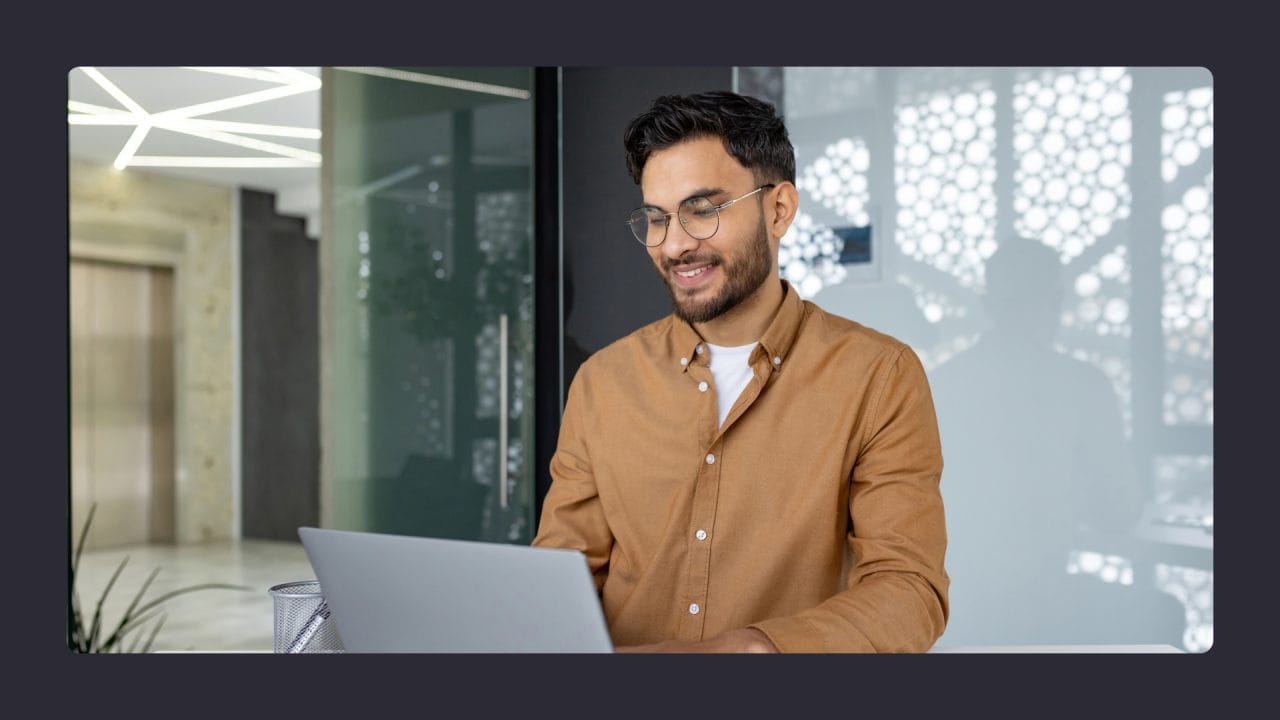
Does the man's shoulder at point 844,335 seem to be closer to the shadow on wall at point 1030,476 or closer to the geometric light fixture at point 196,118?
the shadow on wall at point 1030,476

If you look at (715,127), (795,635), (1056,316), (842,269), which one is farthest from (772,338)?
(1056,316)

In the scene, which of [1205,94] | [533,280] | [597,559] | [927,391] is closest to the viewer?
[927,391]

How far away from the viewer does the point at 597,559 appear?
81.5 inches

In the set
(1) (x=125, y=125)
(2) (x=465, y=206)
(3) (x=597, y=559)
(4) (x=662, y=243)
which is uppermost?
(1) (x=125, y=125)

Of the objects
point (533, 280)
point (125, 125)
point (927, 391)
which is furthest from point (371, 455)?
point (927, 391)

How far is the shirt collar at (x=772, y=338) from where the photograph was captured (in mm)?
2004

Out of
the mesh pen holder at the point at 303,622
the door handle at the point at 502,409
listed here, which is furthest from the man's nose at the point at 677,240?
the door handle at the point at 502,409

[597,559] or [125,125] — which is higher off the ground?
[125,125]

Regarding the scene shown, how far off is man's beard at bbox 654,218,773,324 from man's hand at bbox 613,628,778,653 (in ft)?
2.04

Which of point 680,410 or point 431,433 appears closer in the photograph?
point 680,410

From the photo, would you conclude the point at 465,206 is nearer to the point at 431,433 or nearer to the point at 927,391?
the point at 431,433

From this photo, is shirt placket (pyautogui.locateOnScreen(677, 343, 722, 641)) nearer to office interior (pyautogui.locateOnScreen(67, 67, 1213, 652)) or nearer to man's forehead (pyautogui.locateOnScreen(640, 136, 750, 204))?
man's forehead (pyautogui.locateOnScreen(640, 136, 750, 204))

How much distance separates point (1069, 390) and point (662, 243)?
7.30 ft

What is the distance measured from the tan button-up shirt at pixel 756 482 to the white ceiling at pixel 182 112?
7.56 feet
